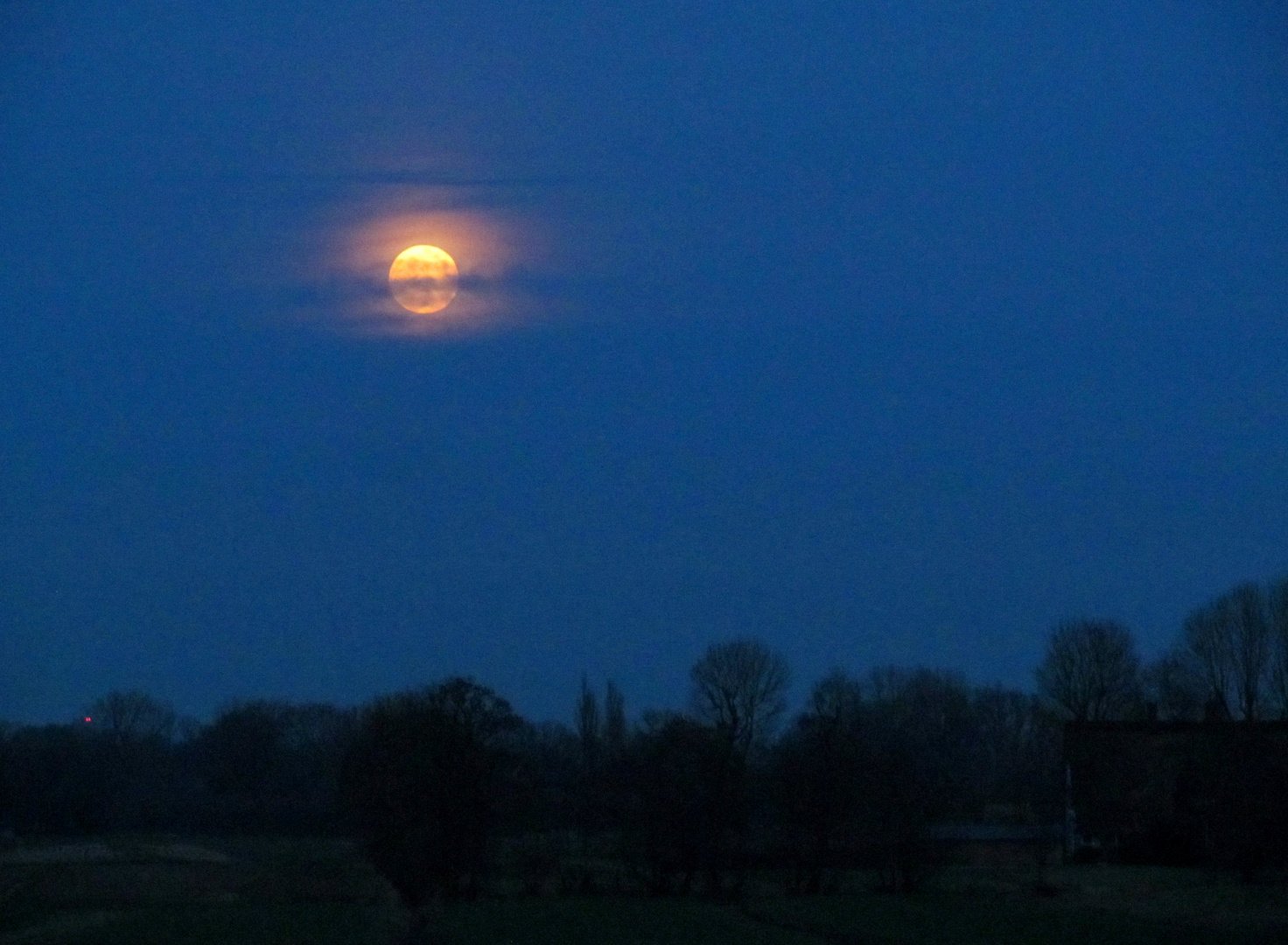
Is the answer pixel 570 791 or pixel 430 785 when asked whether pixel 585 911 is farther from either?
pixel 570 791

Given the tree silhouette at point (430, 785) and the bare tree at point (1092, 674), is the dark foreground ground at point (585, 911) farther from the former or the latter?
the bare tree at point (1092, 674)

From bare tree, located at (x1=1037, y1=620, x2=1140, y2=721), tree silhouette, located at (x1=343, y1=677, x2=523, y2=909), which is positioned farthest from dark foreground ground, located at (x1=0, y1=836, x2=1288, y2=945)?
bare tree, located at (x1=1037, y1=620, x2=1140, y2=721)

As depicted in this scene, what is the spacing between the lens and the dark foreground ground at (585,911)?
36.7m

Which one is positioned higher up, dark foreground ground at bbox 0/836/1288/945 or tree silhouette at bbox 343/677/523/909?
tree silhouette at bbox 343/677/523/909

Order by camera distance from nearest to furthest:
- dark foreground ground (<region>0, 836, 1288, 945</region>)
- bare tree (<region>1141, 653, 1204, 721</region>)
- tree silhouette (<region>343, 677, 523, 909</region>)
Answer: dark foreground ground (<region>0, 836, 1288, 945</region>) → tree silhouette (<region>343, 677, 523, 909</region>) → bare tree (<region>1141, 653, 1204, 721</region>)

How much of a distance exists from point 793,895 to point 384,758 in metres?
20.1

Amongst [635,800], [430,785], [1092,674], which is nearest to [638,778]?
[635,800]

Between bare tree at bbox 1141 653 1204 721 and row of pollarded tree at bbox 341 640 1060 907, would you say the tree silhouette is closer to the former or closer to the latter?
row of pollarded tree at bbox 341 640 1060 907

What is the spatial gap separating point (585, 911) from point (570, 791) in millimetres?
18440

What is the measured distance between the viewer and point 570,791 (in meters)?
65.0

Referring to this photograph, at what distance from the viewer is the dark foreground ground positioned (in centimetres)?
3672

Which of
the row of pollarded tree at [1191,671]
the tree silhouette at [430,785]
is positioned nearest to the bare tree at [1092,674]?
the row of pollarded tree at [1191,671]

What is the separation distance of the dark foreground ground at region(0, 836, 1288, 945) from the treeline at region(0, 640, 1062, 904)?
2236mm

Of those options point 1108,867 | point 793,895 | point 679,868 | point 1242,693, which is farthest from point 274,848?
point 1242,693
